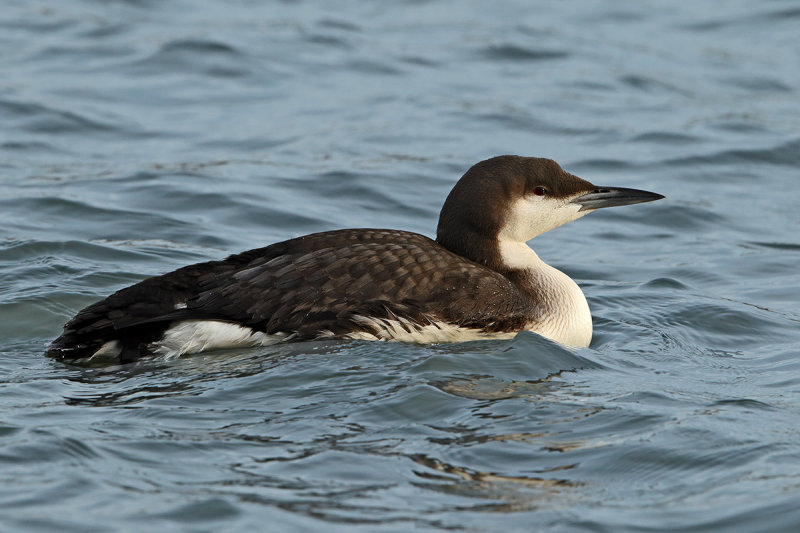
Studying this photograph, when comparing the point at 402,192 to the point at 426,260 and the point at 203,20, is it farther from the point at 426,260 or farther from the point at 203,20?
the point at 203,20

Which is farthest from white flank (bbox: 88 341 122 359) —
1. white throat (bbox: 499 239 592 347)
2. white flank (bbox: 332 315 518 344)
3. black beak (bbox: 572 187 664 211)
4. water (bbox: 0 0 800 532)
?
black beak (bbox: 572 187 664 211)

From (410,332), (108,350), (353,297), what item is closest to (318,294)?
(353,297)

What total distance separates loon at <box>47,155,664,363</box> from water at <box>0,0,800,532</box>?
12 cm

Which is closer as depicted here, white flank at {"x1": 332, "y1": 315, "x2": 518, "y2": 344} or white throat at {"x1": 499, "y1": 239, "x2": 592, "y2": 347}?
white flank at {"x1": 332, "y1": 315, "x2": 518, "y2": 344}

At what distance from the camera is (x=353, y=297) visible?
6055 millimetres

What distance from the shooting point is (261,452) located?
191 inches

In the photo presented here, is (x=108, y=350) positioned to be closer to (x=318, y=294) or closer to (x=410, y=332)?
(x=318, y=294)

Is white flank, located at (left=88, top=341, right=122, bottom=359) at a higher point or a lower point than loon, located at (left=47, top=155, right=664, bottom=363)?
lower

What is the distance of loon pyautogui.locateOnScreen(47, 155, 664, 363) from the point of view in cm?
602

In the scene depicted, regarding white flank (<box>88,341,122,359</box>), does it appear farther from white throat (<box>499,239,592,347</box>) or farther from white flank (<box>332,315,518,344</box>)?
white throat (<box>499,239,592,347</box>)

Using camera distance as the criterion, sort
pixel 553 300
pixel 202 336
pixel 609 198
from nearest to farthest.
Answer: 1. pixel 202 336
2. pixel 553 300
3. pixel 609 198

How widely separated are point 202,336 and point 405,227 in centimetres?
400

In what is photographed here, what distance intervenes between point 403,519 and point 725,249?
19.4ft

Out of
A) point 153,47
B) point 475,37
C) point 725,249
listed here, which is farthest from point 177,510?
point 475,37
